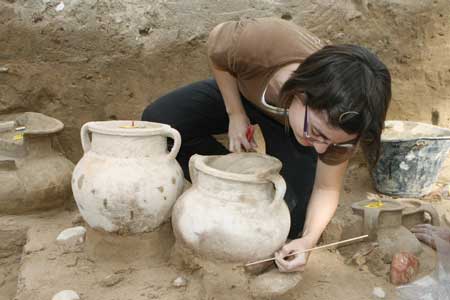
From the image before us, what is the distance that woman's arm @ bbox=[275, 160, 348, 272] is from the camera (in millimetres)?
1927

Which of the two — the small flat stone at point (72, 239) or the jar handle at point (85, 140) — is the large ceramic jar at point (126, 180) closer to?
the jar handle at point (85, 140)

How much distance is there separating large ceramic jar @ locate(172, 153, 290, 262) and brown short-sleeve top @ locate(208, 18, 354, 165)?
295 millimetres

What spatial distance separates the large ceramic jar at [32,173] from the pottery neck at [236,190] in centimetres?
123

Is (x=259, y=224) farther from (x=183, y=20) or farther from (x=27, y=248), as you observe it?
(x=183, y=20)

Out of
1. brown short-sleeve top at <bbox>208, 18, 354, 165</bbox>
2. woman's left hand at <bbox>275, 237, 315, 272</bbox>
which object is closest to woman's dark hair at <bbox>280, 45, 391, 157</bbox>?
brown short-sleeve top at <bbox>208, 18, 354, 165</bbox>

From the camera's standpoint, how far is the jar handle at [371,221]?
2402mm

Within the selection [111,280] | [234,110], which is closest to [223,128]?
[234,110]

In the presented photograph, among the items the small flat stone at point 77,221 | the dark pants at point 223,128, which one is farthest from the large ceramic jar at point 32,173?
the dark pants at point 223,128

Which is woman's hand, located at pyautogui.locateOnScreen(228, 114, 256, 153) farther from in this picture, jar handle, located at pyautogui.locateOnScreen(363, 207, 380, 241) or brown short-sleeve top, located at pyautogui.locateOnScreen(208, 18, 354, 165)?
jar handle, located at pyautogui.locateOnScreen(363, 207, 380, 241)

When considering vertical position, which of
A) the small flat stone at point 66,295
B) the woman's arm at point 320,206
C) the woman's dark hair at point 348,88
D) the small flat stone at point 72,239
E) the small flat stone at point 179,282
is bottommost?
the small flat stone at point 179,282

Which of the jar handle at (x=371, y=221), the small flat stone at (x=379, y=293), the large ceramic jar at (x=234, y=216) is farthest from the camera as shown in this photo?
the jar handle at (x=371, y=221)

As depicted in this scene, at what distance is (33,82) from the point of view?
329cm

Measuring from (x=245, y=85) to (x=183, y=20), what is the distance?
140 cm

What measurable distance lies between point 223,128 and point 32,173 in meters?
1.12
